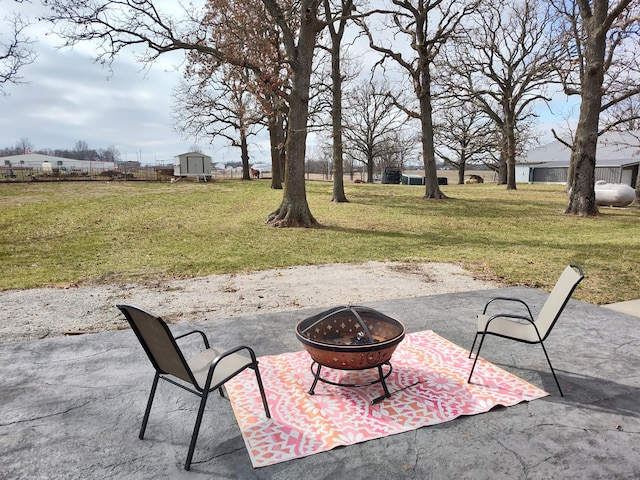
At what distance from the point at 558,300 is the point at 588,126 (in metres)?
15.1

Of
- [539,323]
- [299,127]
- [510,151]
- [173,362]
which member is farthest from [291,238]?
[510,151]

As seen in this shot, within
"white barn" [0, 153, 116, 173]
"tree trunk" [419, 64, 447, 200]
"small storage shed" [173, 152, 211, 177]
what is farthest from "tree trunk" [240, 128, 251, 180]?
"tree trunk" [419, 64, 447, 200]

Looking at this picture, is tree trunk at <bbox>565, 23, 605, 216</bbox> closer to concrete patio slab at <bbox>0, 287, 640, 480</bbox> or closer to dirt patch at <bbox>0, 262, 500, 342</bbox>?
dirt patch at <bbox>0, 262, 500, 342</bbox>

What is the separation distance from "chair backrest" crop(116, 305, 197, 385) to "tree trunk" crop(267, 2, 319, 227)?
431 inches

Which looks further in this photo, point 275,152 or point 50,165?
point 50,165

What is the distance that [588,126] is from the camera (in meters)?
15.8

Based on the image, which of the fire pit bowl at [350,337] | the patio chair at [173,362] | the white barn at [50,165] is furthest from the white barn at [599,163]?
the white barn at [50,165]

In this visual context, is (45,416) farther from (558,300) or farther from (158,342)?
(558,300)

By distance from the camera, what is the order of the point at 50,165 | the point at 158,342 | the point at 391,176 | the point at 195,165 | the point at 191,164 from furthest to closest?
the point at 391,176
the point at 50,165
the point at 195,165
the point at 191,164
the point at 158,342

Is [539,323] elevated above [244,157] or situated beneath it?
situated beneath

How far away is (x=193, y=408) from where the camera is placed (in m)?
3.39

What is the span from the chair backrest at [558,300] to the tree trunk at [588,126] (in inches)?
558

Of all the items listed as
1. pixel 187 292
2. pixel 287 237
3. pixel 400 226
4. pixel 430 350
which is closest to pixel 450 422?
pixel 430 350

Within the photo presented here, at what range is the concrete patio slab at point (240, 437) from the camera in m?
2.66
